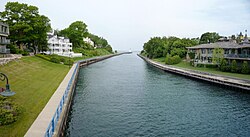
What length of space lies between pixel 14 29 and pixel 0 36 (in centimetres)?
1418

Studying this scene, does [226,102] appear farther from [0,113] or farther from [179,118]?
[0,113]

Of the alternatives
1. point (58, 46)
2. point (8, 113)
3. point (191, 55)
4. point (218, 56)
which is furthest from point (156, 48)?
point (8, 113)

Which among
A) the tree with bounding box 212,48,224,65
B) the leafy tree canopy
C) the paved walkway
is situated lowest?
the paved walkway

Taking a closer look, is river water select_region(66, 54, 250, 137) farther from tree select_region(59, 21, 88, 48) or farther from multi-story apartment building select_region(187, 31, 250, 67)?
tree select_region(59, 21, 88, 48)

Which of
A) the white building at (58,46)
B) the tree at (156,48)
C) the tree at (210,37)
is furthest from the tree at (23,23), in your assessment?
the tree at (210,37)

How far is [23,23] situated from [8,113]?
57.2 m

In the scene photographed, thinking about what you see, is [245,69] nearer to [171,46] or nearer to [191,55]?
[191,55]

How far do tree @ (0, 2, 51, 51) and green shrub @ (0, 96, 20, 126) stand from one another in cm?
5414

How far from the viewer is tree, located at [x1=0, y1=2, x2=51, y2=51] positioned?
67.0m

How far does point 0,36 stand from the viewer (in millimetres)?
53094

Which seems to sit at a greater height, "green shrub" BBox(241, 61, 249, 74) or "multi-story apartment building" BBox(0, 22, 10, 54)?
"multi-story apartment building" BBox(0, 22, 10, 54)

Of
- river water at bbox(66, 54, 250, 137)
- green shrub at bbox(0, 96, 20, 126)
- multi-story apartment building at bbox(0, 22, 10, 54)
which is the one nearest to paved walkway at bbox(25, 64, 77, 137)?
green shrub at bbox(0, 96, 20, 126)

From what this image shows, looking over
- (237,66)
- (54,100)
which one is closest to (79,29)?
(237,66)

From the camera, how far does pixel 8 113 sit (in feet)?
56.4
